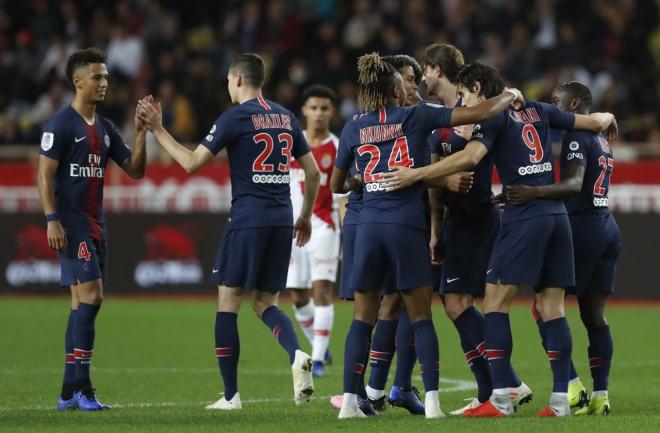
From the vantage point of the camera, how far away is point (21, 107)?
23469 millimetres

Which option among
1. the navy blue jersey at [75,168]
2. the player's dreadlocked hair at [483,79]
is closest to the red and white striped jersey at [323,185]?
the navy blue jersey at [75,168]

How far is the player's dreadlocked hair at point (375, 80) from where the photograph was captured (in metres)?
8.59

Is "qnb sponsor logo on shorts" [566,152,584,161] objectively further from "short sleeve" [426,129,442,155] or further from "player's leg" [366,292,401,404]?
"player's leg" [366,292,401,404]

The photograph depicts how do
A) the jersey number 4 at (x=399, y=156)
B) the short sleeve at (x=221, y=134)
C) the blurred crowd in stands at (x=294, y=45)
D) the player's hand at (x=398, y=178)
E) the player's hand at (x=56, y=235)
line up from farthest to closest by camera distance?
the blurred crowd in stands at (x=294, y=45), the player's hand at (x=56, y=235), the short sleeve at (x=221, y=134), the jersey number 4 at (x=399, y=156), the player's hand at (x=398, y=178)

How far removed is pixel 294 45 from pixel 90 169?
14193mm

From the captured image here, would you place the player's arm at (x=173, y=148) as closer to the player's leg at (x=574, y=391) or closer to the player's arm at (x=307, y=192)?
the player's arm at (x=307, y=192)

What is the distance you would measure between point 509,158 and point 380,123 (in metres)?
0.91

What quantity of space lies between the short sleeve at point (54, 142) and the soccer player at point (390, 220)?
2.29 metres

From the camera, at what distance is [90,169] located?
32.0 ft

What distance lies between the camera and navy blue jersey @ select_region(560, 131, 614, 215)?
9008 mm

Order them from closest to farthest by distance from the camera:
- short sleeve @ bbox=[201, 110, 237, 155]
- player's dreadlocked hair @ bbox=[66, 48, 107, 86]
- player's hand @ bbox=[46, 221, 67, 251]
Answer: short sleeve @ bbox=[201, 110, 237, 155], player's hand @ bbox=[46, 221, 67, 251], player's dreadlocked hair @ bbox=[66, 48, 107, 86]

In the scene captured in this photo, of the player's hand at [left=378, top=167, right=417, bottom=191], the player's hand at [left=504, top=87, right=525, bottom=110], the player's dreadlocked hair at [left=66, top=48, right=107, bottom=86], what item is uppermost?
the player's dreadlocked hair at [left=66, top=48, right=107, bottom=86]

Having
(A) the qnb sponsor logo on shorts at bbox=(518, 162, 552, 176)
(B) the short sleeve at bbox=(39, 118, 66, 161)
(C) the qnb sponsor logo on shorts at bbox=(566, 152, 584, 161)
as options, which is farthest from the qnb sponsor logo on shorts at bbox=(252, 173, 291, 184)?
(C) the qnb sponsor logo on shorts at bbox=(566, 152, 584, 161)

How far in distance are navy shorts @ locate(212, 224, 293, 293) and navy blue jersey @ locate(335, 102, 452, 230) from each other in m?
1.01
